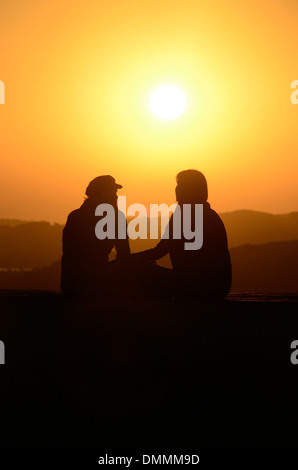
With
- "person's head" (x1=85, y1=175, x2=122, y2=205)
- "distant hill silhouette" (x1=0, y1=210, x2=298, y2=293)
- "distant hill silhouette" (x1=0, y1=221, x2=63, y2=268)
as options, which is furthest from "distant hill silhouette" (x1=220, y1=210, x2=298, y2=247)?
"person's head" (x1=85, y1=175, x2=122, y2=205)

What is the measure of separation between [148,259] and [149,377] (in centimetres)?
245

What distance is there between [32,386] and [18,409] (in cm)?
31

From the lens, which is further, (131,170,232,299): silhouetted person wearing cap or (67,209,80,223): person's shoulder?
(67,209,80,223): person's shoulder

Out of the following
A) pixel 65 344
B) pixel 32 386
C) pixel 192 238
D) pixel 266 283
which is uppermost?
pixel 266 283

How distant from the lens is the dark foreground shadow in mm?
3562

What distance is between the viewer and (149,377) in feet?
14.0

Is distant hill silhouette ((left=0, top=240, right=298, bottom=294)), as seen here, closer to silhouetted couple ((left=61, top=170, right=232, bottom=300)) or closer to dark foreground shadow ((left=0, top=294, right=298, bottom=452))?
silhouetted couple ((left=61, top=170, right=232, bottom=300))

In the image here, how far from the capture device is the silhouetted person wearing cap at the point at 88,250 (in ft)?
21.0

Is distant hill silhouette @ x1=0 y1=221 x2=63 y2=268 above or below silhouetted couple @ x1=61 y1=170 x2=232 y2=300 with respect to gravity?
above

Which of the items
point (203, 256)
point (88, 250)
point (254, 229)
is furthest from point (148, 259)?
point (254, 229)

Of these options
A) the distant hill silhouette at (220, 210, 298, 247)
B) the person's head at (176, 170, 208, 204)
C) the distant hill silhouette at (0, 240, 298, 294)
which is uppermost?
the distant hill silhouette at (220, 210, 298, 247)
